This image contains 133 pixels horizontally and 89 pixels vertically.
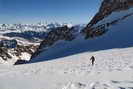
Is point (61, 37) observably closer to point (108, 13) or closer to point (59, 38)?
point (59, 38)

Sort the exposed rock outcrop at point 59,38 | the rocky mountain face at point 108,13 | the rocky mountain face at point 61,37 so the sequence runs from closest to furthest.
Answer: the rocky mountain face at point 108,13 → the rocky mountain face at point 61,37 → the exposed rock outcrop at point 59,38

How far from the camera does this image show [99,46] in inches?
2616

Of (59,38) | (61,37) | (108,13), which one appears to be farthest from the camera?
(59,38)

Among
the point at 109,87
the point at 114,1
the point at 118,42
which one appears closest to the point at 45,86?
the point at 109,87

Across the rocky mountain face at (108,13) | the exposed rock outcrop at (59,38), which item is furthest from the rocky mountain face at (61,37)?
the rocky mountain face at (108,13)

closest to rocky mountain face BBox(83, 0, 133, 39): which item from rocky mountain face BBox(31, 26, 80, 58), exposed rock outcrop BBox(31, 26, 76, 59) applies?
rocky mountain face BBox(31, 26, 80, 58)

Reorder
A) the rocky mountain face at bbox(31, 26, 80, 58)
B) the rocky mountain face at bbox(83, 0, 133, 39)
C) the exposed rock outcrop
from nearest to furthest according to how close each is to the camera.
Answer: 1. the rocky mountain face at bbox(83, 0, 133, 39)
2. the rocky mountain face at bbox(31, 26, 80, 58)
3. the exposed rock outcrop

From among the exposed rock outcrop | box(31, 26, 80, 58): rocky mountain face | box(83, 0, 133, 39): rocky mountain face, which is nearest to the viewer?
box(83, 0, 133, 39): rocky mountain face

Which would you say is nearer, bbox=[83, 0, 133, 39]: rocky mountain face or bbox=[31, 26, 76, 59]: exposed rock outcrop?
bbox=[83, 0, 133, 39]: rocky mountain face

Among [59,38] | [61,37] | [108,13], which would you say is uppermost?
[108,13]

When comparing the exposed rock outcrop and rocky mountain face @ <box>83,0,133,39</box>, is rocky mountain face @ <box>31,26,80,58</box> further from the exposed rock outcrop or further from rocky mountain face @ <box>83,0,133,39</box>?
rocky mountain face @ <box>83,0,133,39</box>

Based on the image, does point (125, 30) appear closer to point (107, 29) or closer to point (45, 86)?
point (107, 29)

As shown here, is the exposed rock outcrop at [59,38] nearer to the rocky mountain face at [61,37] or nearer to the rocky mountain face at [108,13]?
the rocky mountain face at [61,37]

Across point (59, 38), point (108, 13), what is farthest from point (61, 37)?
point (108, 13)
